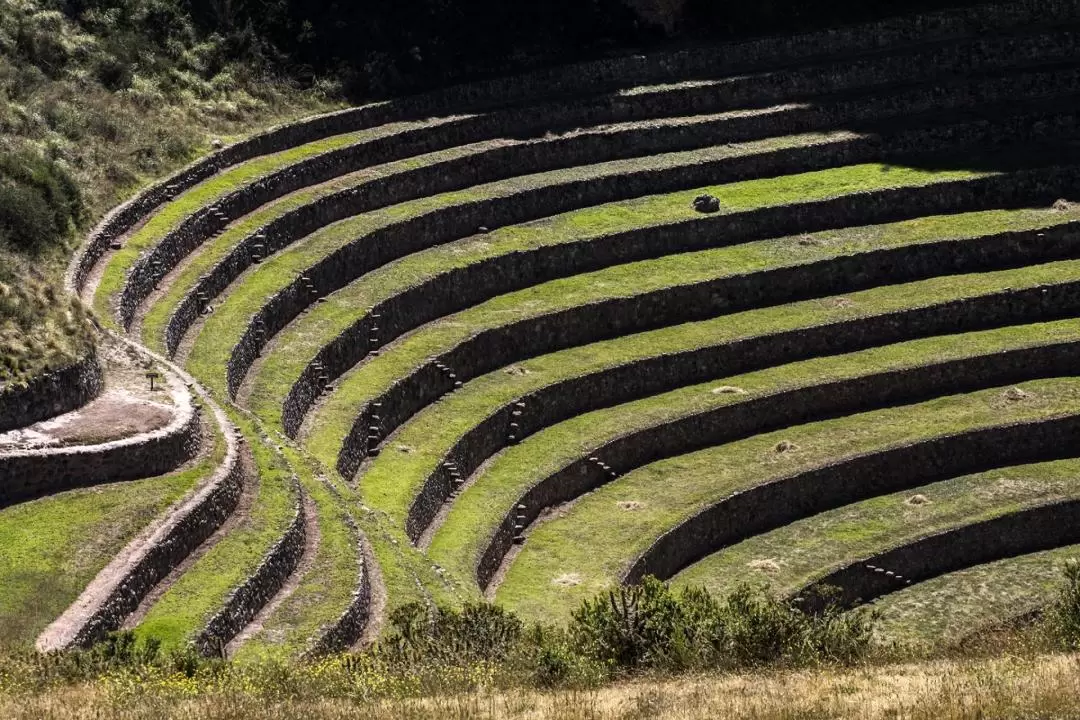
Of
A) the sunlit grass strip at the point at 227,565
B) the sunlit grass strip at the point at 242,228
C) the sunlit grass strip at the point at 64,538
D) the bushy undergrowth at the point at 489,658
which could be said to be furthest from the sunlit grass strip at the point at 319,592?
the sunlit grass strip at the point at 242,228

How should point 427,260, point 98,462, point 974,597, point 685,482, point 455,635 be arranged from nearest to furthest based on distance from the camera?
1. point 455,635
2. point 98,462
3. point 974,597
4. point 685,482
5. point 427,260

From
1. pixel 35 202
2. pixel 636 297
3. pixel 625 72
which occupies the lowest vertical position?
pixel 636 297

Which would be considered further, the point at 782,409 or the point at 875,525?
the point at 782,409

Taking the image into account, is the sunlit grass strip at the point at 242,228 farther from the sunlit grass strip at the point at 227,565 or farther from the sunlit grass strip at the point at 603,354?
the sunlit grass strip at the point at 227,565

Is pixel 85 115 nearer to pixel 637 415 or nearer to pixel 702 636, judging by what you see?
pixel 637 415

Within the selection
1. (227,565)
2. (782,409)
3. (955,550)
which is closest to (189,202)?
(782,409)

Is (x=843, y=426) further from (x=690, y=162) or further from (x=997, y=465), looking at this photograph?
(x=690, y=162)

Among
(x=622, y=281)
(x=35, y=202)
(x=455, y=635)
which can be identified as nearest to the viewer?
(x=455, y=635)
